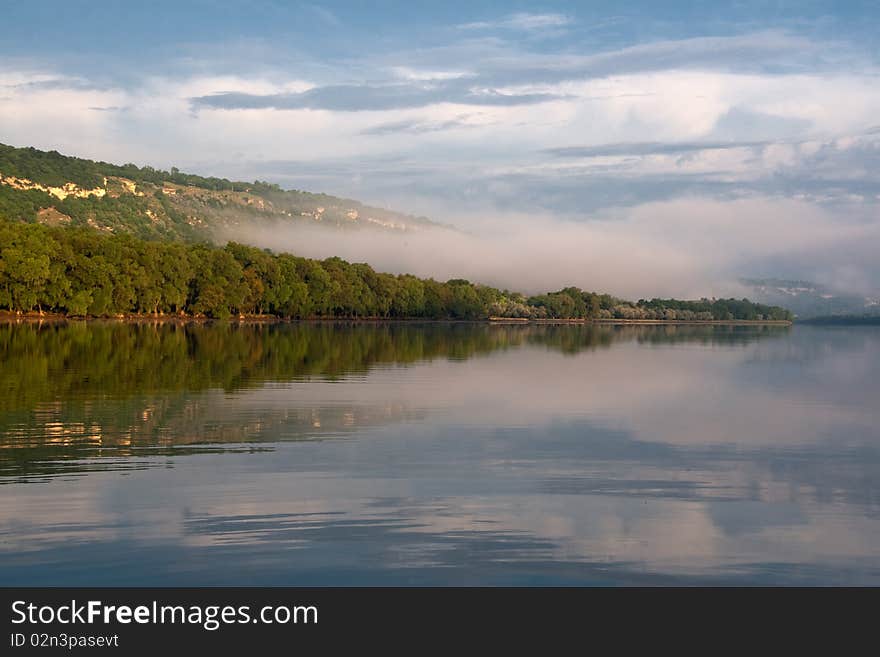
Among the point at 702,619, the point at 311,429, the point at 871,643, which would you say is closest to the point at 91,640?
the point at 702,619

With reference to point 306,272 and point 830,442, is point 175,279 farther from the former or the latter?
point 830,442

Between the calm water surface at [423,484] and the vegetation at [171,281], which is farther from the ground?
the vegetation at [171,281]

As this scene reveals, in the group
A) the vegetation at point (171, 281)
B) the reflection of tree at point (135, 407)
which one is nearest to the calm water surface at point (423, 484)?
the reflection of tree at point (135, 407)

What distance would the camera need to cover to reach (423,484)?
17.0 meters

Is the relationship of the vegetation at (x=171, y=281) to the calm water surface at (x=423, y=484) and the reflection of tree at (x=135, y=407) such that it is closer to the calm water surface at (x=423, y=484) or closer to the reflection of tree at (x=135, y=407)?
the reflection of tree at (x=135, y=407)

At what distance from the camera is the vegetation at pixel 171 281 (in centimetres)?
10712

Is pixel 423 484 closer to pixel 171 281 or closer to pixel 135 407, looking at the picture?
pixel 135 407

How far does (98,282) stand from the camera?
114 meters

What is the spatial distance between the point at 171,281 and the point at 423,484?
117m

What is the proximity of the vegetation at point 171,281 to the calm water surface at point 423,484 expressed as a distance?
78267 millimetres

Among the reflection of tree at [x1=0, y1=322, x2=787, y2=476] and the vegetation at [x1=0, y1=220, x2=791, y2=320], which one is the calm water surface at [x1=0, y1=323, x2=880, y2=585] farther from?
the vegetation at [x1=0, y1=220, x2=791, y2=320]

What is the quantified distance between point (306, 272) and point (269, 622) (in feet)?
499

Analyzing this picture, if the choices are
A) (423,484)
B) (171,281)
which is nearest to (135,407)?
(423,484)

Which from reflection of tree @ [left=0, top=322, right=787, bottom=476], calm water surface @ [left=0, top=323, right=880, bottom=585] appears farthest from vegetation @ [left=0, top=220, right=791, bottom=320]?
calm water surface @ [left=0, top=323, right=880, bottom=585]
